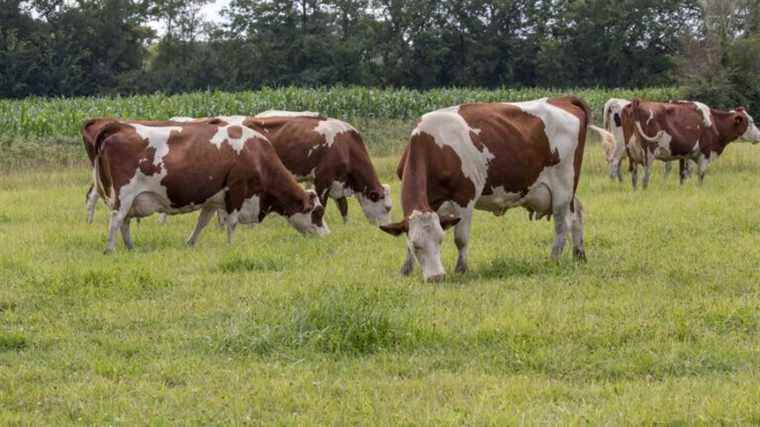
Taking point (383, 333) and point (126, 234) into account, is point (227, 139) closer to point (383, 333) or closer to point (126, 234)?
point (126, 234)

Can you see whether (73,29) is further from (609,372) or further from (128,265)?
(609,372)

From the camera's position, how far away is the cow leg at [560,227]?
12.0m

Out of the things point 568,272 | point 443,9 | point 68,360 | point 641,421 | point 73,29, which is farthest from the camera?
point 443,9

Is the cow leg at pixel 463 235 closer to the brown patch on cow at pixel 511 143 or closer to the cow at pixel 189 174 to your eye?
the brown patch on cow at pixel 511 143

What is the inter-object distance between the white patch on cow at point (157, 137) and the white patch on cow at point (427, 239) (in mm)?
4469

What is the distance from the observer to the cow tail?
1370cm

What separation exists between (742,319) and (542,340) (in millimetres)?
1830

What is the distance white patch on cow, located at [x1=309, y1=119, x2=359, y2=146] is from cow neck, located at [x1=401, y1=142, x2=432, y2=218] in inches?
239

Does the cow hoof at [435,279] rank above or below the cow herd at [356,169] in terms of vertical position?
below

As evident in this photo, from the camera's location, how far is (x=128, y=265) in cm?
1220

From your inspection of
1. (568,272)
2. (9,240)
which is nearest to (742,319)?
(568,272)

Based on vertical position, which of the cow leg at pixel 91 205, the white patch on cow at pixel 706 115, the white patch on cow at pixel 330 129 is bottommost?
the cow leg at pixel 91 205

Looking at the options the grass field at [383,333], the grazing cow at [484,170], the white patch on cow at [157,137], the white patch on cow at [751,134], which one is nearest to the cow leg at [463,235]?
the grazing cow at [484,170]

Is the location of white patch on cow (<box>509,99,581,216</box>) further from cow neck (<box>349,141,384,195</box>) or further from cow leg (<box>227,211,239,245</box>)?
cow neck (<box>349,141,384,195</box>)
